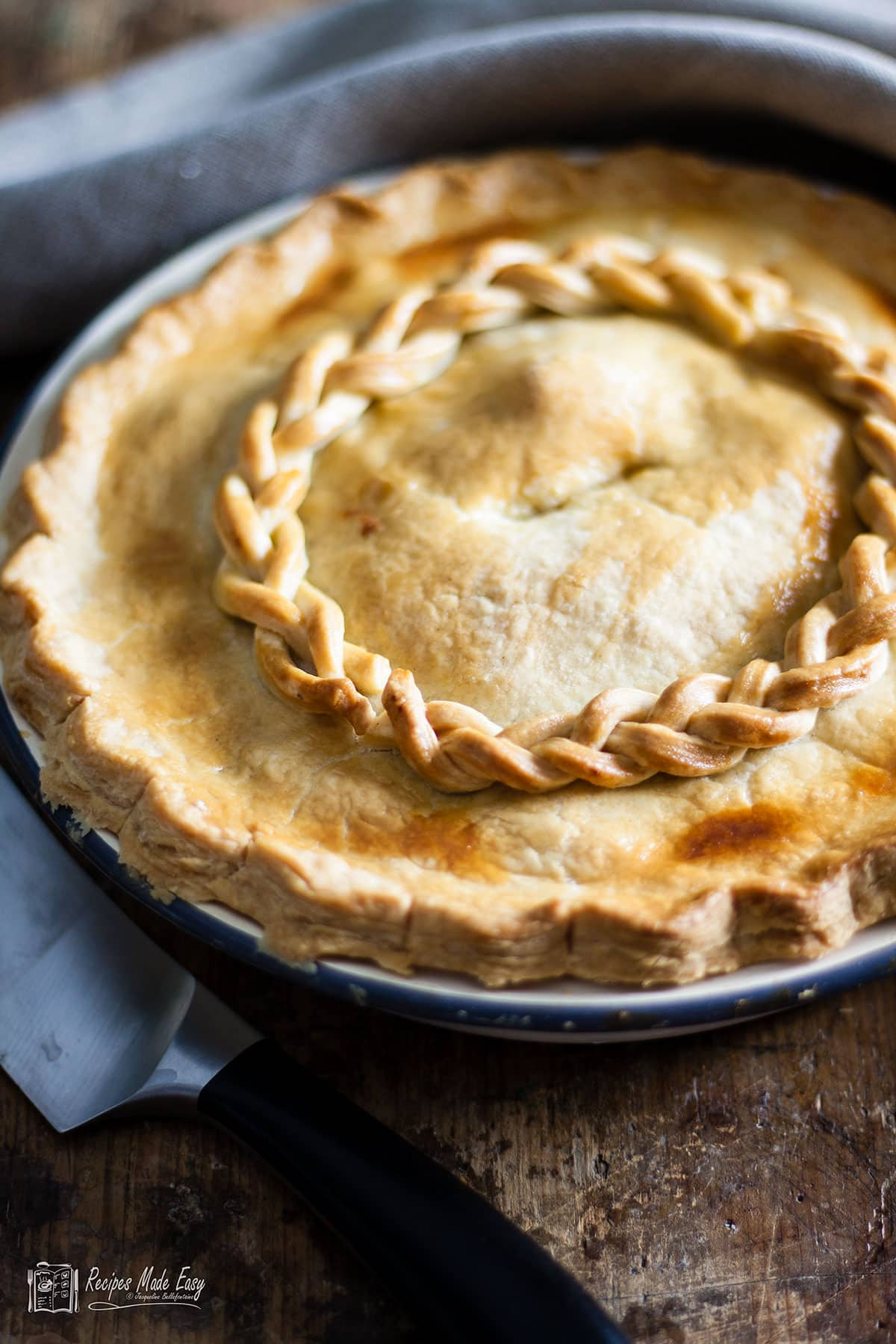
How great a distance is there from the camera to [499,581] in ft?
5.99

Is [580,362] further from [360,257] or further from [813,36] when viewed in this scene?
[813,36]

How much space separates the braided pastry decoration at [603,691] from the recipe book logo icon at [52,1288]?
770 mm

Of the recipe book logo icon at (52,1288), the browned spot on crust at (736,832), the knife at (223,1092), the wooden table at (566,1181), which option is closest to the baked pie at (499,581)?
the browned spot on crust at (736,832)

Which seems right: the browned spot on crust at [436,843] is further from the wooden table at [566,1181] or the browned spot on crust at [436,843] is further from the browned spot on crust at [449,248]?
the browned spot on crust at [449,248]

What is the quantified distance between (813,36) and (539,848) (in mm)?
1828

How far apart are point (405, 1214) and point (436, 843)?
448mm

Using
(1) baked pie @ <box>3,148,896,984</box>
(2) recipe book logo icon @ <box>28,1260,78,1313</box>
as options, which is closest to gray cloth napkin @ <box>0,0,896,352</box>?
(1) baked pie @ <box>3,148,896,984</box>

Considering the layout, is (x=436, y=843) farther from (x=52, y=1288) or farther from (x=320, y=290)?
(x=320, y=290)

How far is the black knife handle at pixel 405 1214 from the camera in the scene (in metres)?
1.33

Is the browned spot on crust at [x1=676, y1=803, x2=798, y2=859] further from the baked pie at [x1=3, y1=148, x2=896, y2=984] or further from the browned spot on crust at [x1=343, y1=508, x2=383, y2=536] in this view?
the browned spot on crust at [x1=343, y1=508, x2=383, y2=536]

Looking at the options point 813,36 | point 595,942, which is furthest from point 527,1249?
point 813,36

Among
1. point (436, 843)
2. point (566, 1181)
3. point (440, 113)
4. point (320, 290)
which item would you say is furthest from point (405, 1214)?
point (440, 113)

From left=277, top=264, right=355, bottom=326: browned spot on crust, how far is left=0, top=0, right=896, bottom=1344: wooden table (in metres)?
1.22

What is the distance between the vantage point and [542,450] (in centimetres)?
196
